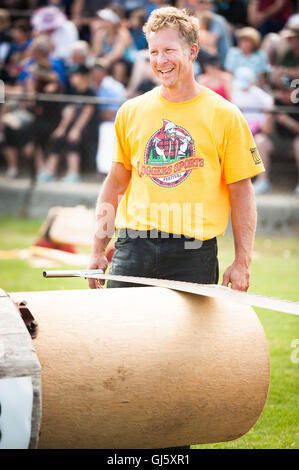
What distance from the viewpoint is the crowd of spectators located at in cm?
1014

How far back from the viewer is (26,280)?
25.4ft

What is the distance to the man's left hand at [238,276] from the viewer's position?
3596 mm

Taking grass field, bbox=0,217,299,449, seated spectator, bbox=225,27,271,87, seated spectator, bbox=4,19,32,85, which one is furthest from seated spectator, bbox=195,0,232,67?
seated spectator, bbox=4,19,32,85

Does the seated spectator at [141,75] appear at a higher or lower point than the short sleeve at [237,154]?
lower

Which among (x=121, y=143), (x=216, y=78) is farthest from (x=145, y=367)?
(x=216, y=78)

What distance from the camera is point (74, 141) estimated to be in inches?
427

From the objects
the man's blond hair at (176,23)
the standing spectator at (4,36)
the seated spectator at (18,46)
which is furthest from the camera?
the standing spectator at (4,36)

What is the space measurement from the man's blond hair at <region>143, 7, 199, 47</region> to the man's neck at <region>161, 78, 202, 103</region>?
0.65 ft

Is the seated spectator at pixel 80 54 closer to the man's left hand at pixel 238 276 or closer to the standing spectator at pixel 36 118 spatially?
the standing spectator at pixel 36 118

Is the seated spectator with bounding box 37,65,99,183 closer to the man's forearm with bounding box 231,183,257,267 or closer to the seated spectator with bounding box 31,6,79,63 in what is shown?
the seated spectator with bounding box 31,6,79,63

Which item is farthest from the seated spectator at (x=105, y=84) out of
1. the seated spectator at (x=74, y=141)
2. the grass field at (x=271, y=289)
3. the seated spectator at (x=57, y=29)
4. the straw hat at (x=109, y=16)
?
the grass field at (x=271, y=289)

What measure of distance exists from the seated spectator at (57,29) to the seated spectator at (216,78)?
9.15 feet
